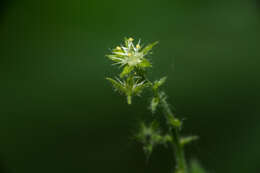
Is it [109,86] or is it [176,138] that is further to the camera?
[109,86]

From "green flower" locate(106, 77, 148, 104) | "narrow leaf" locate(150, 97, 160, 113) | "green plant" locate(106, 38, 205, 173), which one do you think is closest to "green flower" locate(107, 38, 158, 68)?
"green plant" locate(106, 38, 205, 173)

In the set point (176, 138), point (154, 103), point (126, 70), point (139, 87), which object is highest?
point (126, 70)

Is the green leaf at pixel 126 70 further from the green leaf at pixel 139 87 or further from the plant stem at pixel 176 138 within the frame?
the plant stem at pixel 176 138

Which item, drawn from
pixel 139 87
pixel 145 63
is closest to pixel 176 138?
pixel 139 87

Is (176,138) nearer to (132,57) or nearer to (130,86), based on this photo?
(130,86)

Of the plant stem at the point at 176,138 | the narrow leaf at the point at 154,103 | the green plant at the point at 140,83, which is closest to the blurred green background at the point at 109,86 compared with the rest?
the plant stem at the point at 176,138

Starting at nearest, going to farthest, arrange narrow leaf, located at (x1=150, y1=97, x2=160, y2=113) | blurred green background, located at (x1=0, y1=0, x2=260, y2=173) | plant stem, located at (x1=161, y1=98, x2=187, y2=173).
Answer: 1. narrow leaf, located at (x1=150, y1=97, x2=160, y2=113)
2. plant stem, located at (x1=161, y1=98, x2=187, y2=173)
3. blurred green background, located at (x1=0, y1=0, x2=260, y2=173)

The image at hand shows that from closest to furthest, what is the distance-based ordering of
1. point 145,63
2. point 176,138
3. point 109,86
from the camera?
point 145,63 → point 176,138 → point 109,86

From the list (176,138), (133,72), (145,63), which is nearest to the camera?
(145,63)

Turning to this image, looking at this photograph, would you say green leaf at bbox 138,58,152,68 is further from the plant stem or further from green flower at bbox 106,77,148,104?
the plant stem
